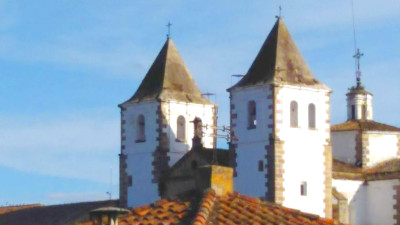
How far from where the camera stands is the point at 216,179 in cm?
2694

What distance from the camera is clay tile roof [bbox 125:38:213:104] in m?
71.8

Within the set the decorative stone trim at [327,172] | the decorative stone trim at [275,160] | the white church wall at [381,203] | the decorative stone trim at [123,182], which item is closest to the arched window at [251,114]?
the decorative stone trim at [275,160]

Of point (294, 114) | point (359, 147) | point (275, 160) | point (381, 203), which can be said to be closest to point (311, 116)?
point (294, 114)

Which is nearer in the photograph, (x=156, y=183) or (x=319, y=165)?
(x=319, y=165)

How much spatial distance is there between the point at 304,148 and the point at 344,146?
7909 millimetres

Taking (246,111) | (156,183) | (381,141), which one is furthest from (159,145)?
(381,141)

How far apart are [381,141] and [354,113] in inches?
107

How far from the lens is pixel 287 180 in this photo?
Result: 6450cm

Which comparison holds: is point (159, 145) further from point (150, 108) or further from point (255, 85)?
point (255, 85)

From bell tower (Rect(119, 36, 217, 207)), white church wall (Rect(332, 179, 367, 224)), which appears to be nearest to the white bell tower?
white church wall (Rect(332, 179, 367, 224))

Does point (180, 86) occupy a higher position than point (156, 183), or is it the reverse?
point (180, 86)

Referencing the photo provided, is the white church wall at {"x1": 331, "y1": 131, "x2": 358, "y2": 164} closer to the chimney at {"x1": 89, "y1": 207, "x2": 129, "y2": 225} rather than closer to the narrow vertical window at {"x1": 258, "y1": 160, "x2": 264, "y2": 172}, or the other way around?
the narrow vertical window at {"x1": 258, "y1": 160, "x2": 264, "y2": 172}

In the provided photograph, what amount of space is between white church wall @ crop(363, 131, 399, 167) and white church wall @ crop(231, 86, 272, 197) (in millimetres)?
8928

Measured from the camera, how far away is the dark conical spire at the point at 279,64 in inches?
2586
